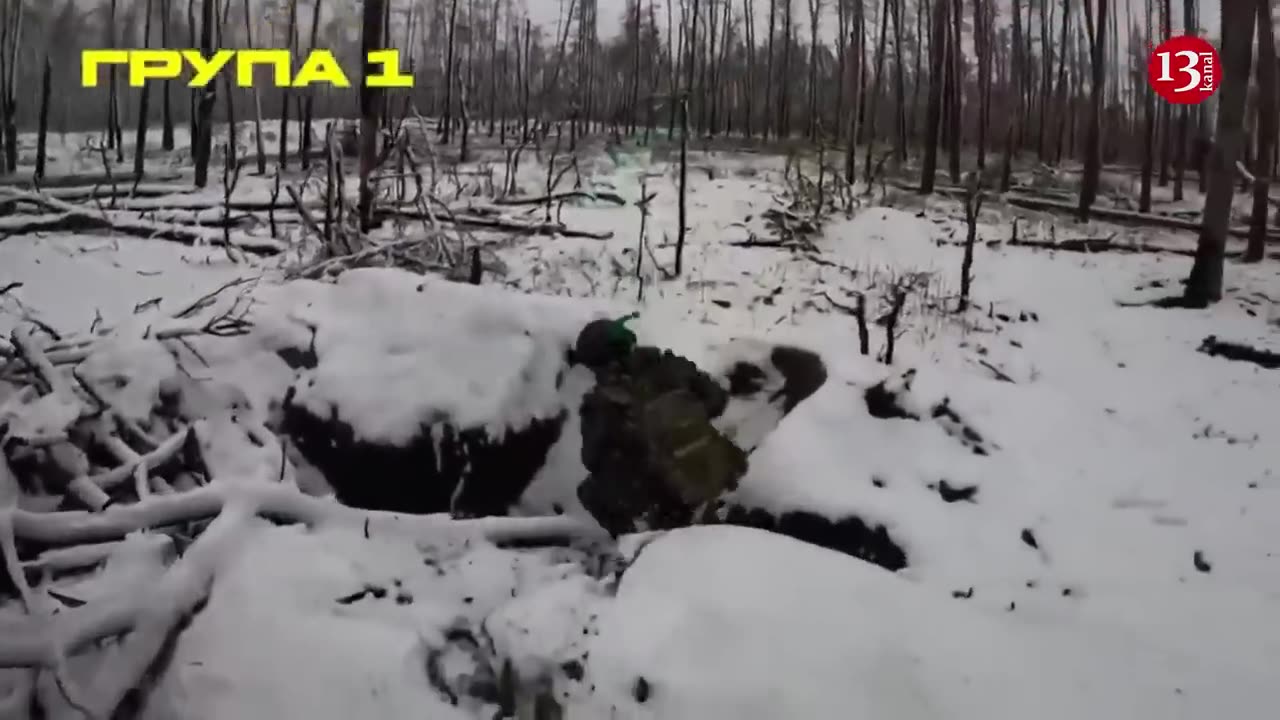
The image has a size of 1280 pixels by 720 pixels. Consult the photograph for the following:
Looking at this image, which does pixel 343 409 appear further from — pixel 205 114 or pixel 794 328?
pixel 205 114

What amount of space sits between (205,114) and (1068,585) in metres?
12.8

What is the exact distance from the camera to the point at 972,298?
7.68m

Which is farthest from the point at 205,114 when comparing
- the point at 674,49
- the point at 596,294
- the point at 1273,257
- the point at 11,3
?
the point at 674,49

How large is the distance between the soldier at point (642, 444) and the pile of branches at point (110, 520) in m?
0.22

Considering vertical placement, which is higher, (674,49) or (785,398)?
(674,49)

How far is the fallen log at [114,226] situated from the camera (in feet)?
11.4

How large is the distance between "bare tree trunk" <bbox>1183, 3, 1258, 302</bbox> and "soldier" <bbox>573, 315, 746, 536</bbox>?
6.42 meters

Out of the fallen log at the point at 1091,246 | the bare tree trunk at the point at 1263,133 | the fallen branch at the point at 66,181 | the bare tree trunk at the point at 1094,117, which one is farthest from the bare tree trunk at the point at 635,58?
the fallen branch at the point at 66,181

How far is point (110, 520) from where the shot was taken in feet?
7.93

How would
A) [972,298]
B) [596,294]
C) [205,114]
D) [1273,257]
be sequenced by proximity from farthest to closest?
[205,114] < [1273,257] < [972,298] < [596,294]

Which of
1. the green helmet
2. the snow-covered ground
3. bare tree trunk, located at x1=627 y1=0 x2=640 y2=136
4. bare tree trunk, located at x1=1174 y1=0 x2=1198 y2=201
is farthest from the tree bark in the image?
bare tree trunk, located at x1=627 y1=0 x2=640 y2=136

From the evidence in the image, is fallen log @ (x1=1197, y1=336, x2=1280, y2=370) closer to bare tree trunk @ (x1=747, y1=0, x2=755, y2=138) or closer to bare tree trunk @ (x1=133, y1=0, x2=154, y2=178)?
bare tree trunk @ (x1=133, y1=0, x2=154, y2=178)

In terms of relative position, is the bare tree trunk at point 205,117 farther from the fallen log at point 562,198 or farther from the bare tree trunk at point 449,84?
the bare tree trunk at point 449,84

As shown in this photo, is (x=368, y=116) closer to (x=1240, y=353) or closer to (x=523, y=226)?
(x=523, y=226)
